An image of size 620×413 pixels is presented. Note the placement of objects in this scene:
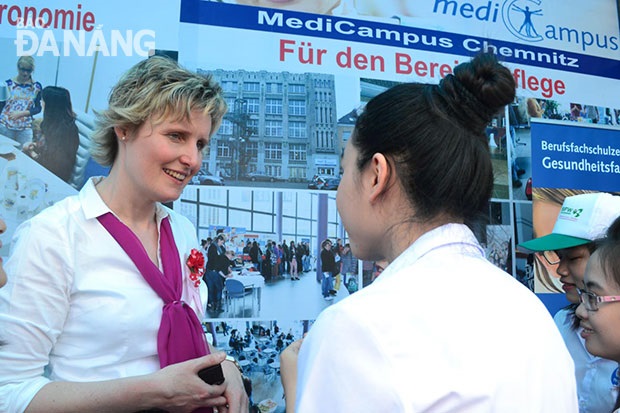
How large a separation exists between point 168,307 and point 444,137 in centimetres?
79

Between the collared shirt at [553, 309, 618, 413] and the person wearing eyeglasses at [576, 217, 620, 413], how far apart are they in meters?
0.32

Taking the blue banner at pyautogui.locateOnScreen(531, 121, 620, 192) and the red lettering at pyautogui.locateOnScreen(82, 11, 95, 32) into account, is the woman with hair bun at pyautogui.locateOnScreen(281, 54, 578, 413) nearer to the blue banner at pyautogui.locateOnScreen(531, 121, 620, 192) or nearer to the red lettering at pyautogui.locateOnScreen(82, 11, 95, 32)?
the red lettering at pyautogui.locateOnScreen(82, 11, 95, 32)

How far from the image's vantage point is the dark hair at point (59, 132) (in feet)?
5.96

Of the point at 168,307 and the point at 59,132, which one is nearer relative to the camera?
the point at 168,307

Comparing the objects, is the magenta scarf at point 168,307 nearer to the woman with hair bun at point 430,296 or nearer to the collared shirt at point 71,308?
the collared shirt at point 71,308

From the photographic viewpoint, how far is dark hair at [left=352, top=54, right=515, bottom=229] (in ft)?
2.71

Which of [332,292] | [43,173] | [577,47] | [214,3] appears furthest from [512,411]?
[577,47]

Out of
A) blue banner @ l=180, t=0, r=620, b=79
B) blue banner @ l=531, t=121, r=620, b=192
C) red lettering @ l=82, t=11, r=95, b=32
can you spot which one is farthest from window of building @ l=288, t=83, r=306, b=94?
blue banner @ l=531, t=121, r=620, b=192

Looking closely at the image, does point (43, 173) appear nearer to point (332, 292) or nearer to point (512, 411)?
point (332, 292)

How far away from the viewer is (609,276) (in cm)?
144

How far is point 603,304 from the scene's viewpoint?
56.5 inches

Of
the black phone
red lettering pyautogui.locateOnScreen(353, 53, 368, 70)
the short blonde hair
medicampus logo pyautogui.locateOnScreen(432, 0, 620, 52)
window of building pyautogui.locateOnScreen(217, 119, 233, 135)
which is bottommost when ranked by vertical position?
the black phone

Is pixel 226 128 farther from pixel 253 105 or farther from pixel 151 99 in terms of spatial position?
pixel 151 99

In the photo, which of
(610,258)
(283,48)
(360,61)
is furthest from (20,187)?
(610,258)
